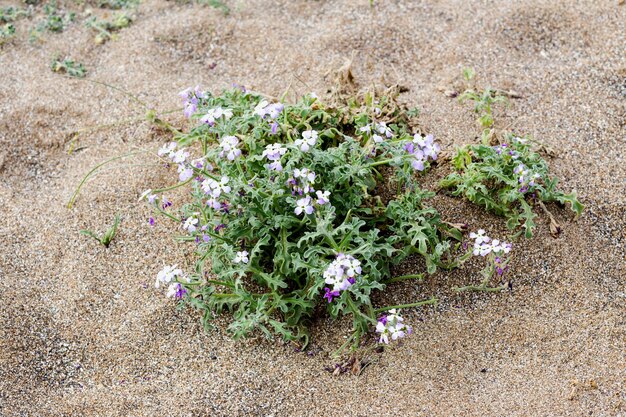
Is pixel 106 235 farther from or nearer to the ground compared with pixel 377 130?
nearer to the ground

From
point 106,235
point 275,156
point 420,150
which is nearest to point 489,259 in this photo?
point 420,150

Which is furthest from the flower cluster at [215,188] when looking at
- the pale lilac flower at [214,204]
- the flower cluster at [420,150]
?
the flower cluster at [420,150]

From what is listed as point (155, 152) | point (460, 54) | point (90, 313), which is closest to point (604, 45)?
point (460, 54)

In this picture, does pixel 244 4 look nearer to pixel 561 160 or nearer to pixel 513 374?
pixel 561 160

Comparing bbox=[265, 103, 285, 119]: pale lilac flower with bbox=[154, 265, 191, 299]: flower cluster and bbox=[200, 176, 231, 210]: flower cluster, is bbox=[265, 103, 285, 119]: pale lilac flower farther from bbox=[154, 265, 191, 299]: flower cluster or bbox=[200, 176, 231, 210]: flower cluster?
bbox=[154, 265, 191, 299]: flower cluster

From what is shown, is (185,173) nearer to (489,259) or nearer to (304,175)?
(304,175)

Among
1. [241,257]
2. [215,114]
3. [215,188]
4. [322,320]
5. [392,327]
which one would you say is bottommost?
[322,320]
